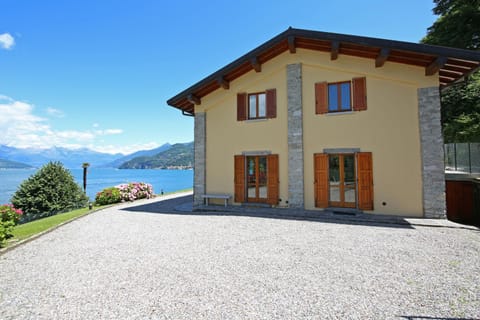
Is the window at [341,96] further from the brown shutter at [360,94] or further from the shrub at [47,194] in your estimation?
the shrub at [47,194]

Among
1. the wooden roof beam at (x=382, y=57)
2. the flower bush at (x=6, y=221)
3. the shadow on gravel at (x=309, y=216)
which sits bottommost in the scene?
the shadow on gravel at (x=309, y=216)

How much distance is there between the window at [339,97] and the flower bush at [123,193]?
12.2 meters

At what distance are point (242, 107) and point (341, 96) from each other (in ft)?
13.7

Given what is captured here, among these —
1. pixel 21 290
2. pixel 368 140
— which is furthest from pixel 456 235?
pixel 21 290

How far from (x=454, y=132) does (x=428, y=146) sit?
7.37 meters

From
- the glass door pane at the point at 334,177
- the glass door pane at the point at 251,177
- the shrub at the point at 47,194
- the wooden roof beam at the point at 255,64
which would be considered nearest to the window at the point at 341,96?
the glass door pane at the point at 334,177

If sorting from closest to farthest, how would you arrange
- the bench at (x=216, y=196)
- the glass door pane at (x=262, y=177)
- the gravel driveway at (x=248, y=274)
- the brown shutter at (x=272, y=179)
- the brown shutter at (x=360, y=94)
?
the gravel driveway at (x=248, y=274), the brown shutter at (x=360, y=94), the brown shutter at (x=272, y=179), the glass door pane at (x=262, y=177), the bench at (x=216, y=196)

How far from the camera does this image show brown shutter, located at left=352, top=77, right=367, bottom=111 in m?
8.83

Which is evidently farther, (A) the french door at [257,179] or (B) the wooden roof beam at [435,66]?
(A) the french door at [257,179]

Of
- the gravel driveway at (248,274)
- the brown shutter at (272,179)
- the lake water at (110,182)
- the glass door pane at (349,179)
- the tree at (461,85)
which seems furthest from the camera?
the lake water at (110,182)

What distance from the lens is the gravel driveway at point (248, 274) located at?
123 inches

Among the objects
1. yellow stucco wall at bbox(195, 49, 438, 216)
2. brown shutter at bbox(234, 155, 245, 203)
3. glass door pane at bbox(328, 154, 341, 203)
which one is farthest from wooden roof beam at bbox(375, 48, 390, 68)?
brown shutter at bbox(234, 155, 245, 203)

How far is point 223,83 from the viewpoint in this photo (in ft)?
34.8

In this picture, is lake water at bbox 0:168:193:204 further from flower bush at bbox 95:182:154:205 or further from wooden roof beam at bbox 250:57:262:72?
wooden roof beam at bbox 250:57:262:72
